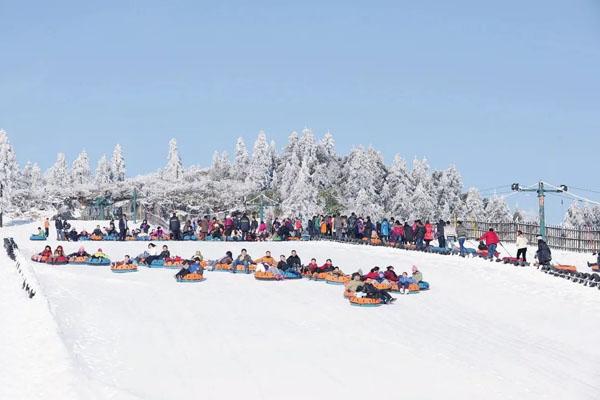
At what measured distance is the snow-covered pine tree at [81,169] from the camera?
141875 millimetres

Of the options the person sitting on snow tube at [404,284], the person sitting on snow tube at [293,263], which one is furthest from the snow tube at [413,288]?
the person sitting on snow tube at [293,263]

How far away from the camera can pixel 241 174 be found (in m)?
107

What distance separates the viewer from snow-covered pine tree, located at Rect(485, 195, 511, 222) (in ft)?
312

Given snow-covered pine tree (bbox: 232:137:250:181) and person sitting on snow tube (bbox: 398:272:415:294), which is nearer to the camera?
person sitting on snow tube (bbox: 398:272:415:294)

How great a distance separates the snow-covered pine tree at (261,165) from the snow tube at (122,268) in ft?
205

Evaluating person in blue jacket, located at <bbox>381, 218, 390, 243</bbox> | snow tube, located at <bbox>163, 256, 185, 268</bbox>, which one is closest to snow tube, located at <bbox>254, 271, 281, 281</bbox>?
snow tube, located at <bbox>163, 256, 185, 268</bbox>

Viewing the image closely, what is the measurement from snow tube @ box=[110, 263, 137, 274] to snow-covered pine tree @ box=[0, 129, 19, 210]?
142 feet

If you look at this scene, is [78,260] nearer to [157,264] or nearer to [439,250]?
[157,264]

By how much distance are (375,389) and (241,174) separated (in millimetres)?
92959

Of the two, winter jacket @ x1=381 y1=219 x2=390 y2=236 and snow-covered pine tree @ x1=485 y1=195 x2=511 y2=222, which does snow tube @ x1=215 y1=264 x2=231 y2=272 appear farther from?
snow-covered pine tree @ x1=485 y1=195 x2=511 y2=222

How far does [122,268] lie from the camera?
3086 cm

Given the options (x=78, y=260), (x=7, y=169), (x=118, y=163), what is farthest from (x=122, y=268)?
(x=118, y=163)

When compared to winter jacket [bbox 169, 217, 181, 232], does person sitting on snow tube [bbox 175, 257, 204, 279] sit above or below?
below

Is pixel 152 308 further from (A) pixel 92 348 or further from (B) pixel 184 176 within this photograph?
(B) pixel 184 176
